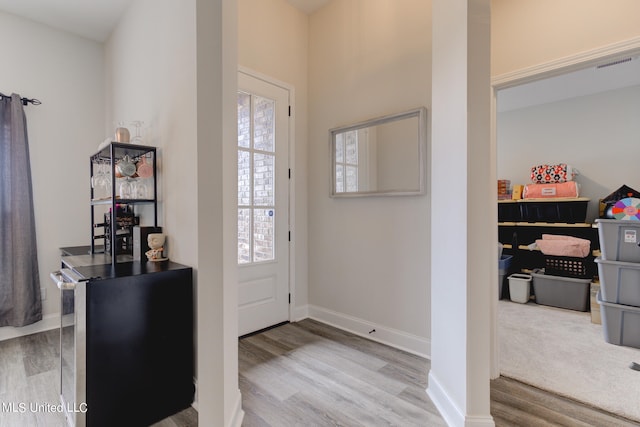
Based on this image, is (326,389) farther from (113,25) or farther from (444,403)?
(113,25)

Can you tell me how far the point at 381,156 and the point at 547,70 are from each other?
1.19 m

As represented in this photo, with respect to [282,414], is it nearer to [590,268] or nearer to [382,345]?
[382,345]

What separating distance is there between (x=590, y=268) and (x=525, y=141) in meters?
1.96

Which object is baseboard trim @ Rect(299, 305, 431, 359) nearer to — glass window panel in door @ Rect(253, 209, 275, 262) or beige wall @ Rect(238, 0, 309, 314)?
beige wall @ Rect(238, 0, 309, 314)

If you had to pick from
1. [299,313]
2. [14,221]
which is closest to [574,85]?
[299,313]

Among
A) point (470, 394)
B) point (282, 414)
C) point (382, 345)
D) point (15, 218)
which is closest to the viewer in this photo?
point (470, 394)

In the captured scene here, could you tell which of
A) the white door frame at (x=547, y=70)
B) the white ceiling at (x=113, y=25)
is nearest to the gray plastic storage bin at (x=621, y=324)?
the white door frame at (x=547, y=70)

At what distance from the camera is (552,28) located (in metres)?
1.83

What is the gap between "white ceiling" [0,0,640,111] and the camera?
264 centimetres

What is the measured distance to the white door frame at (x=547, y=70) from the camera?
164 centimetres

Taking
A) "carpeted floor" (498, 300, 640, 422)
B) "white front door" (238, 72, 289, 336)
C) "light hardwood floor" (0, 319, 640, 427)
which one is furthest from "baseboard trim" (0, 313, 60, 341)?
"carpeted floor" (498, 300, 640, 422)

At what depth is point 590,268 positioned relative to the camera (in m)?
3.74

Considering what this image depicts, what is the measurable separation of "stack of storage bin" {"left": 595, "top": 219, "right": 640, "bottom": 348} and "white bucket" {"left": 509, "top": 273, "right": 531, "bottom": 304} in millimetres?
1180

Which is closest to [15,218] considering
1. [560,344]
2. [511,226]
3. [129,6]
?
[129,6]
